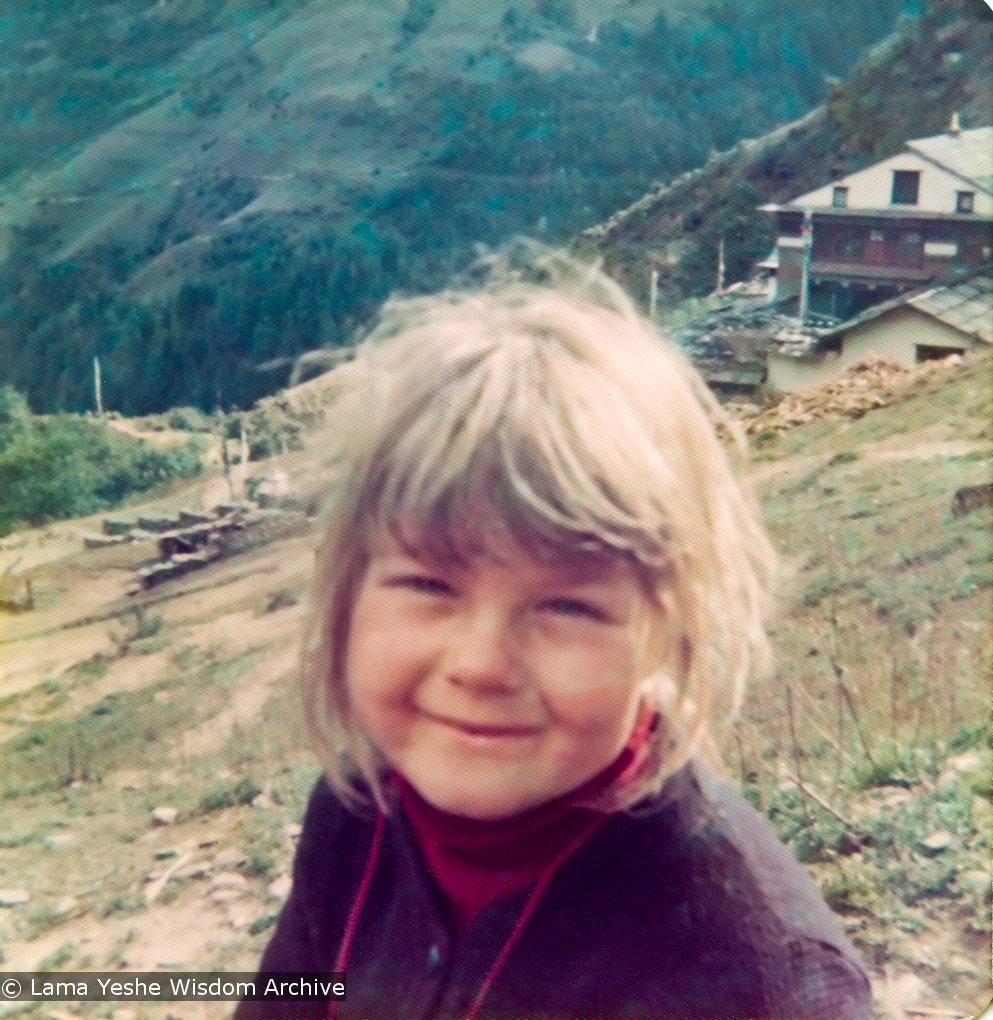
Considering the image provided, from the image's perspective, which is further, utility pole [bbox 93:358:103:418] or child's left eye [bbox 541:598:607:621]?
utility pole [bbox 93:358:103:418]

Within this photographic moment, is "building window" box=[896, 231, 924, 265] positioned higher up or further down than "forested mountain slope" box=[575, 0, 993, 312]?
further down

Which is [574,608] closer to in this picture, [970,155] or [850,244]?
[850,244]

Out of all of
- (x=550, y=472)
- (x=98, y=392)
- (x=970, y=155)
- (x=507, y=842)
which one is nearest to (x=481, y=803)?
(x=507, y=842)

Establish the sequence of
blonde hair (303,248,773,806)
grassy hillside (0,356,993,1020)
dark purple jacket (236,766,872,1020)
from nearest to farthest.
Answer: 1. blonde hair (303,248,773,806)
2. dark purple jacket (236,766,872,1020)
3. grassy hillside (0,356,993,1020)

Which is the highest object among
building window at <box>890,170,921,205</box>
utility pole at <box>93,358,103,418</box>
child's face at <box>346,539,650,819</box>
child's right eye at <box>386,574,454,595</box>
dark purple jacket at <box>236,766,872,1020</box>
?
building window at <box>890,170,921,205</box>

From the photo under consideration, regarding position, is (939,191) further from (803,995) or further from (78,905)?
(78,905)

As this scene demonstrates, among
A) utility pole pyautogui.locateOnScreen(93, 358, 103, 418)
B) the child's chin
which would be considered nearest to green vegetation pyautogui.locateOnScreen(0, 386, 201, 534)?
utility pole pyautogui.locateOnScreen(93, 358, 103, 418)

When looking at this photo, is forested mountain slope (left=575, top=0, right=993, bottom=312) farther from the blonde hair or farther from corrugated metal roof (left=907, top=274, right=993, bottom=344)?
the blonde hair
